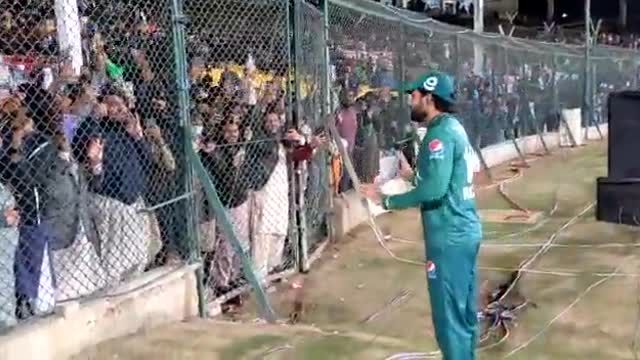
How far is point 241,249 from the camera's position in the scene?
7227mm

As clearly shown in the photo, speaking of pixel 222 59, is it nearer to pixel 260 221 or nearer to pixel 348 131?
pixel 260 221

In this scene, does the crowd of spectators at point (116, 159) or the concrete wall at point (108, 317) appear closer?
the concrete wall at point (108, 317)

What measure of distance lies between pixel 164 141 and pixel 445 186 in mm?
2587

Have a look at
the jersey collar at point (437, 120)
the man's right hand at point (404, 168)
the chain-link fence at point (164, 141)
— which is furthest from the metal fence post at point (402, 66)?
the jersey collar at point (437, 120)

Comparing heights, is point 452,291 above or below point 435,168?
below

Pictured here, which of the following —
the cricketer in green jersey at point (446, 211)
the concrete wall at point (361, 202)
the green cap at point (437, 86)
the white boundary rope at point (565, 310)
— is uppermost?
the green cap at point (437, 86)

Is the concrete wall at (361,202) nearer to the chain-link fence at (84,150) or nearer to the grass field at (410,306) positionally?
the grass field at (410,306)

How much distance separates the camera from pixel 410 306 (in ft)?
26.4

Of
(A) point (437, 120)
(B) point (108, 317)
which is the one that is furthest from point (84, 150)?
(A) point (437, 120)

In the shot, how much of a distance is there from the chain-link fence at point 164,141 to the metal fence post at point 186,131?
1cm

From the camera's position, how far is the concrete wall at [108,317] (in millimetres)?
5547

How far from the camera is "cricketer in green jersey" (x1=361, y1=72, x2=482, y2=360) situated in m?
5.27

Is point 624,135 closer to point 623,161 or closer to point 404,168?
point 623,161

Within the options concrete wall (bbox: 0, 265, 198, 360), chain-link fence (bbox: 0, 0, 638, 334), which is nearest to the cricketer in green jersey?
concrete wall (bbox: 0, 265, 198, 360)
